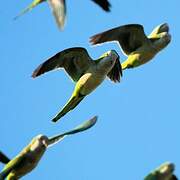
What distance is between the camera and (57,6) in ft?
30.0

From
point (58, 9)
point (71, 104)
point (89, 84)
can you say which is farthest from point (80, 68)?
point (58, 9)

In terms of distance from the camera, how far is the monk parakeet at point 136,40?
12414mm

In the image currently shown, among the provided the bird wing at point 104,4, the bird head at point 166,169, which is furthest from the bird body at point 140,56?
the bird head at point 166,169

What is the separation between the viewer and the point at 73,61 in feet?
41.6

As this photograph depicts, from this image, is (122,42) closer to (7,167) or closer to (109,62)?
(109,62)

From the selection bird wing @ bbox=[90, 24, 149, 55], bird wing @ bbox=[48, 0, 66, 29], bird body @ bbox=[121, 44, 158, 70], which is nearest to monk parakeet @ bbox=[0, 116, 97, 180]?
bird wing @ bbox=[48, 0, 66, 29]

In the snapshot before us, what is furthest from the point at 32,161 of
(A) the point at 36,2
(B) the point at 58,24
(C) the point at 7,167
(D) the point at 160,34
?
(D) the point at 160,34

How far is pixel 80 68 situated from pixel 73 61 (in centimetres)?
17

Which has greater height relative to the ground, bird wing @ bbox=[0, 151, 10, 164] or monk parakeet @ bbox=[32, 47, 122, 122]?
bird wing @ bbox=[0, 151, 10, 164]

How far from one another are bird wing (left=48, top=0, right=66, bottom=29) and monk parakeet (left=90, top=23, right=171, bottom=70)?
281cm

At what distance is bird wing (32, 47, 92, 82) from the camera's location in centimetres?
1251

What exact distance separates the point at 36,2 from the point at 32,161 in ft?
10.5

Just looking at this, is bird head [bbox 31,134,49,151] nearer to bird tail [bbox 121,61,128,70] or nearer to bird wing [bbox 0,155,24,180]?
bird wing [bbox 0,155,24,180]

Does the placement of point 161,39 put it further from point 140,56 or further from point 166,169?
point 166,169
